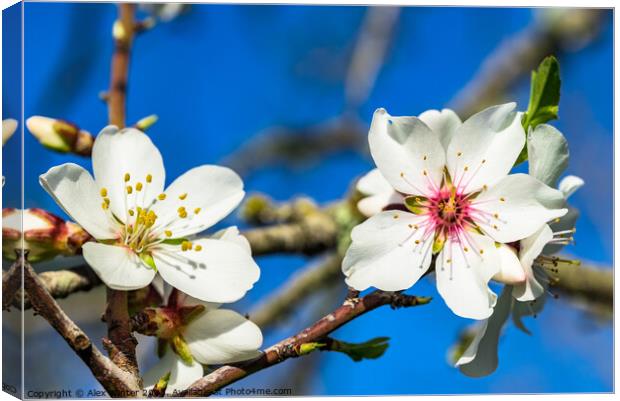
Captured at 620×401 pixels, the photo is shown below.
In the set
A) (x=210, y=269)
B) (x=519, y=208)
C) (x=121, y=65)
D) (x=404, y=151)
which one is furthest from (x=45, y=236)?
(x=519, y=208)

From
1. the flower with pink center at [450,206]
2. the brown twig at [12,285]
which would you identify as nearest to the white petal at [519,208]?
the flower with pink center at [450,206]

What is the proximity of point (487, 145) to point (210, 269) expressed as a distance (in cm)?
32

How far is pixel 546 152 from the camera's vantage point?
0.90m

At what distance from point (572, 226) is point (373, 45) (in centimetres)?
79

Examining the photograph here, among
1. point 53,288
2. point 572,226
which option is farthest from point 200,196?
point 572,226

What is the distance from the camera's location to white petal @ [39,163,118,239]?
85cm

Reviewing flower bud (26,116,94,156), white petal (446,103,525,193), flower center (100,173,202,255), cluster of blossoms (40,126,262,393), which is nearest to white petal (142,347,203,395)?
cluster of blossoms (40,126,262,393)

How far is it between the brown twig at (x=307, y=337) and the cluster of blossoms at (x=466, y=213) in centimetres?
2

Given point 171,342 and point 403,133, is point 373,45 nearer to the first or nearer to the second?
point 403,133

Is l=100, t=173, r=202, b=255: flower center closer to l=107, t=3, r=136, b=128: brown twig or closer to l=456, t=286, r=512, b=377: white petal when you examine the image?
l=107, t=3, r=136, b=128: brown twig

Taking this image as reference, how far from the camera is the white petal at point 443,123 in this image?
3.04 feet

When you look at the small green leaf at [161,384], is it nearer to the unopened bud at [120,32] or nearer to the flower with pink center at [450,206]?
the flower with pink center at [450,206]

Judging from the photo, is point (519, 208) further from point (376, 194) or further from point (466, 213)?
point (376, 194)

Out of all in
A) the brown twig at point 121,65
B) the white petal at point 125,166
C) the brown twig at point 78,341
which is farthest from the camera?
the brown twig at point 121,65
